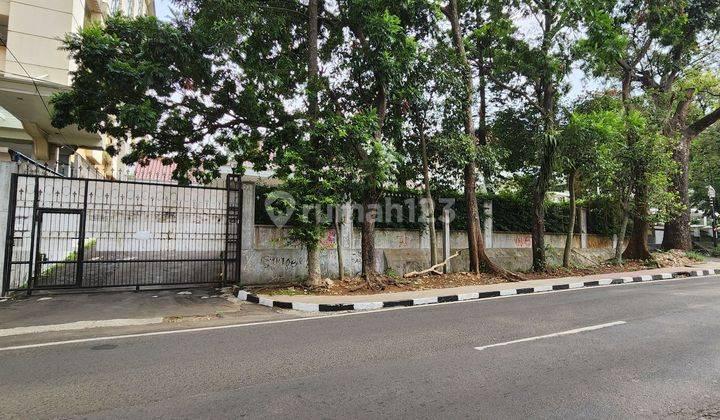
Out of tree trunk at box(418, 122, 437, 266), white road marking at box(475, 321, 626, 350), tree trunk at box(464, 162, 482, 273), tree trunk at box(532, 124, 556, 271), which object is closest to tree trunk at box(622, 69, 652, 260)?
tree trunk at box(532, 124, 556, 271)

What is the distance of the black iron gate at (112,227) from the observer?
909 centimetres

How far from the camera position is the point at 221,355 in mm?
4934

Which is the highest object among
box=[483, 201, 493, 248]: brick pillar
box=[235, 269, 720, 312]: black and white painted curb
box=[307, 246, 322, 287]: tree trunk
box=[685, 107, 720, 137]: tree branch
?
box=[685, 107, 720, 137]: tree branch

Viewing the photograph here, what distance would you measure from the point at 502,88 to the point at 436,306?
388 inches

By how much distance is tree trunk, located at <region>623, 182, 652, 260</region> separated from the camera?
17141 mm

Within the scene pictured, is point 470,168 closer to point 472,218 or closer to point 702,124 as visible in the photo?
point 472,218

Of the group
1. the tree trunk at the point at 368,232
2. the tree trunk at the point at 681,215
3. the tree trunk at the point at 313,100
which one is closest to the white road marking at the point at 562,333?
the tree trunk at the point at 313,100

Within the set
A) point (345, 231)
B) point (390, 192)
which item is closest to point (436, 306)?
point (345, 231)

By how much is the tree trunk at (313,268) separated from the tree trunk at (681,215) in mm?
18539

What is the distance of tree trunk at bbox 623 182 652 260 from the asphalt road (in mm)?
11900

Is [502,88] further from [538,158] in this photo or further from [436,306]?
[436,306]

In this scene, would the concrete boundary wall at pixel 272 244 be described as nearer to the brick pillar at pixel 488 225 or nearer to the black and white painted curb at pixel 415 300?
the brick pillar at pixel 488 225

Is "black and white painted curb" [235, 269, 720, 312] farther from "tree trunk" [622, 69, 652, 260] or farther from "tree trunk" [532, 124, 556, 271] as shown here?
"tree trunk" [622, 69, 652, 260]

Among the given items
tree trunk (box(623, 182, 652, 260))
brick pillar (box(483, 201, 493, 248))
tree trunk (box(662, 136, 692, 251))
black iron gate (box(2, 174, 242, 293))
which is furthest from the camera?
tree trunk (box(662, 136, 692, 251))
